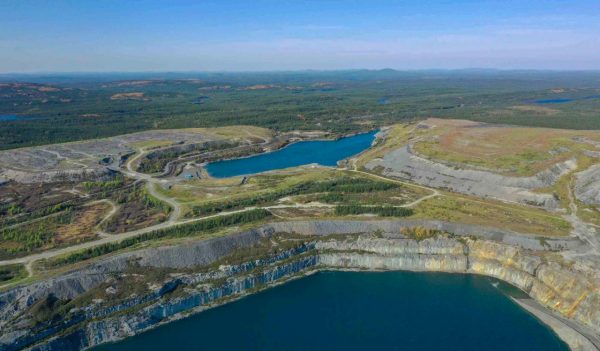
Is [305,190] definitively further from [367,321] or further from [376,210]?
[367,321]

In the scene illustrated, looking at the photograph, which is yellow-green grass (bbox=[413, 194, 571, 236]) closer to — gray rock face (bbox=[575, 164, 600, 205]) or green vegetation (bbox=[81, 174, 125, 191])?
gray rock face (bbox=[575, 164, 600, 205])

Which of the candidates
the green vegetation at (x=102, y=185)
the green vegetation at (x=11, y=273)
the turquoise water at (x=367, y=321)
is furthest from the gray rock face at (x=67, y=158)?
the turquoise water at (x=367, y=321)

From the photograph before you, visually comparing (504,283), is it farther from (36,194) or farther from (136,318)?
(36,194)

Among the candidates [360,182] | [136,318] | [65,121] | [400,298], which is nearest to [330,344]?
[400,298]

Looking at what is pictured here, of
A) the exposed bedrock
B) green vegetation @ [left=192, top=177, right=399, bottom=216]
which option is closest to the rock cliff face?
green vegetation @ [left=192, top=177, right=399, bottom=216]

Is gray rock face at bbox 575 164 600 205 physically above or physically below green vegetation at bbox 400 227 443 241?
above

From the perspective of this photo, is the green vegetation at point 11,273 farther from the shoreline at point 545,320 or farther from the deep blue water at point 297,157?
the deep blue water at point 297,157
